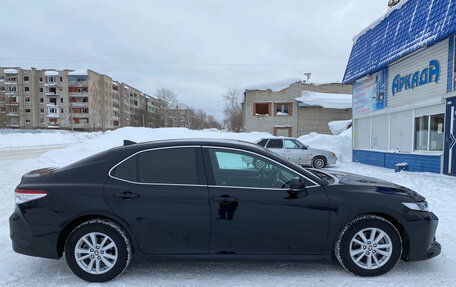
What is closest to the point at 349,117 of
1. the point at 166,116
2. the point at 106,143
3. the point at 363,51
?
the point at 363,51

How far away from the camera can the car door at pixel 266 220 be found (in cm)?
307

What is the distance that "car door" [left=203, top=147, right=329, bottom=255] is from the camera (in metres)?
3.07

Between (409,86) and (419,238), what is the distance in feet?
32.9

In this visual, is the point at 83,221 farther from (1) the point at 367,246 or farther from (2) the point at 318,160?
(2) the point at 318,160

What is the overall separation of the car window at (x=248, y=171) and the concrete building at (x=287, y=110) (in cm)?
2878

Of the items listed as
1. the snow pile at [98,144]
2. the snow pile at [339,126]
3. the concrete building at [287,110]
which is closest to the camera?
the snow pile at [98,144]

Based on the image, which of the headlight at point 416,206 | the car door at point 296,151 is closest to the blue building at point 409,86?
the car door at point 296,151

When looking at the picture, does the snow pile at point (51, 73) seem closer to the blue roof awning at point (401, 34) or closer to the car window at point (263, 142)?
the car window at point (263, 142)

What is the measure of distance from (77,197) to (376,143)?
13882 mm

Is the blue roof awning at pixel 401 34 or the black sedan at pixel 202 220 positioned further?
the blue roof awning at pixel 401 34

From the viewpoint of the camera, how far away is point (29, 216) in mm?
3076

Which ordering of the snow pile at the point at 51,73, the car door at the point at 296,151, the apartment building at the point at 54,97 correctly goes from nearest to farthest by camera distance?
the car door at the point at 296,151
the apartment building at the point at 54,97
the snow pile at the point at 51,73

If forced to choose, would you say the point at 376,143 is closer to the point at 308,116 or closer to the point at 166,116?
the point at 308,116

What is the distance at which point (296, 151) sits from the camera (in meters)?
12.5
